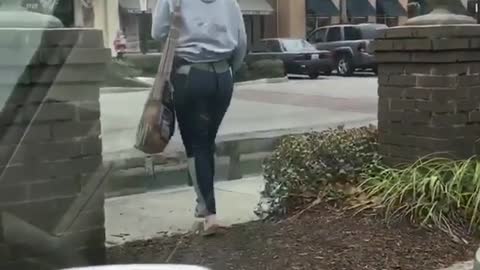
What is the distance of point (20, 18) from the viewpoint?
14.3 feet

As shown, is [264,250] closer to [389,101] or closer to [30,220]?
[30,220]

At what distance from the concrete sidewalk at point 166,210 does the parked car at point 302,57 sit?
8.68 metres

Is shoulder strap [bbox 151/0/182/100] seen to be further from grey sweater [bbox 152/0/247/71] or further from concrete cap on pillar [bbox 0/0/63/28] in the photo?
concrete cap on pillar [bbox 0/0/63/28]

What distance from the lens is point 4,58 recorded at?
4.25 meters

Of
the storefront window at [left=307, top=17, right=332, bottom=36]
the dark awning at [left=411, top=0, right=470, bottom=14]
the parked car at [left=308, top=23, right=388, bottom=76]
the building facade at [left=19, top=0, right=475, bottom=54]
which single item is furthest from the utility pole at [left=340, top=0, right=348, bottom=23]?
the dark awning at [left=411, top=0, right=470, bottom=14]

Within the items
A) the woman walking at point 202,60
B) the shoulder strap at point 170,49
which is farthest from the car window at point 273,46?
the shoulder strap at point 170,49

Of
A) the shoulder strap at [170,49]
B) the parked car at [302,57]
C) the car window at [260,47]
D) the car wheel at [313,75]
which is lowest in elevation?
the car wheel at [313,75]

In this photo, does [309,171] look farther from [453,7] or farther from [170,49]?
[453,7]

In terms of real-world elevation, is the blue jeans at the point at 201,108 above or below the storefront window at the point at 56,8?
below

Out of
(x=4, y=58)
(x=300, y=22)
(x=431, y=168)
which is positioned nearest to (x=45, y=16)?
(x=4, y=58)

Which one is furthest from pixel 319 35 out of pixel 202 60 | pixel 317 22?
pixel 202 60

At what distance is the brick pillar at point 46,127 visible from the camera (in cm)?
420

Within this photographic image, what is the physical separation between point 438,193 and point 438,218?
0.57ft

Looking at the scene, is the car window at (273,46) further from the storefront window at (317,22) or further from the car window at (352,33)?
the storefront window at (317,22)
